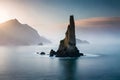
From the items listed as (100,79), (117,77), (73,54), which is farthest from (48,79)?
(73,54)

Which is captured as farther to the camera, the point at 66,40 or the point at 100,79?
the point at 66,40

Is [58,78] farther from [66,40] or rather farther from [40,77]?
[66,40]

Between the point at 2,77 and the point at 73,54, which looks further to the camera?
A: the point at 73,54

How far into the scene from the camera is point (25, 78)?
8638 centimetres

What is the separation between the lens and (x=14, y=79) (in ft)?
278

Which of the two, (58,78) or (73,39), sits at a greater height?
(73,39)

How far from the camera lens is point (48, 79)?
85188 mm

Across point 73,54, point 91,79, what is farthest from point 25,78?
point 73,54

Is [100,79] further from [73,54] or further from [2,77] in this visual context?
[73,54]

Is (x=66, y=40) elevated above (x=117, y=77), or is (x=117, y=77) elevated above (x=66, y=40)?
(x=66, y=40)

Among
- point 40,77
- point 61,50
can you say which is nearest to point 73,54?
point 61,50

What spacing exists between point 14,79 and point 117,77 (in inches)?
1264

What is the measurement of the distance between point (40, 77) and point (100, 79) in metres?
19.0

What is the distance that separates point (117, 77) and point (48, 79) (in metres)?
21.8
